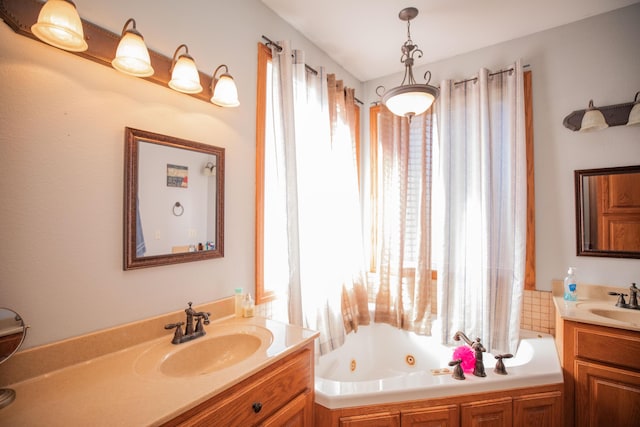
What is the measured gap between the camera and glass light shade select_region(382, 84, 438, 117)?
5.34 feet

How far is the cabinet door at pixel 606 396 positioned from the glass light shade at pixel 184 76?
2547mm

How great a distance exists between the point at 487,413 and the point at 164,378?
159 cm

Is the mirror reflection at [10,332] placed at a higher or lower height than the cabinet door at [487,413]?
higher

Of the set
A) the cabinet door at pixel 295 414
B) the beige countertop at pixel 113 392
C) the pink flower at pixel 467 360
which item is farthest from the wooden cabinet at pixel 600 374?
the beige countertop at pixel 113 392

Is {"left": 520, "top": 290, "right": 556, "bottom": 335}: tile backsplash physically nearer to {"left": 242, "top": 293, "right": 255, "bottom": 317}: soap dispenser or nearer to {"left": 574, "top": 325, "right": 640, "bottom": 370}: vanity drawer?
{"left": 574, "top": 325, "right": 640, "bottom": 370}: vanity drawer

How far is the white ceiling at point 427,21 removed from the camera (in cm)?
186

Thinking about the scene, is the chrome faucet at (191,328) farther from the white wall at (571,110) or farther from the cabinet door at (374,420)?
the white wall at (571,110)

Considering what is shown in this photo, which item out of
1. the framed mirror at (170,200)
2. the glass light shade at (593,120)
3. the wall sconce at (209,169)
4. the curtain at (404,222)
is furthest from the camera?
the curtain at (404,222)

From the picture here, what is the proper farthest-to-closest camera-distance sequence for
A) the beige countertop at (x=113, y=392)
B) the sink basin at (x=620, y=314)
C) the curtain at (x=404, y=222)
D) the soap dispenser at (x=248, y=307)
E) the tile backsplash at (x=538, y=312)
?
the curtain at (x=404, y=222) → the tile backsplash at (x=538, y=312) → the sink basin at (x=620, y=314) → the soap dispenser at (x=248, y=307) → the beige countertop at (x=113, y=392)

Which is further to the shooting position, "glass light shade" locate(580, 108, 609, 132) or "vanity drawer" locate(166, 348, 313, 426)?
"glass light shade" locate(580, 108, 609, 132)

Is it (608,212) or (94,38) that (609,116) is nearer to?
(608,212)

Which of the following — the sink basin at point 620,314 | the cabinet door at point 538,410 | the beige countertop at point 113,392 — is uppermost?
the beige countertop at point 113,392

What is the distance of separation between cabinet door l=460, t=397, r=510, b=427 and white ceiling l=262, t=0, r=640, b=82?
2.38 metres

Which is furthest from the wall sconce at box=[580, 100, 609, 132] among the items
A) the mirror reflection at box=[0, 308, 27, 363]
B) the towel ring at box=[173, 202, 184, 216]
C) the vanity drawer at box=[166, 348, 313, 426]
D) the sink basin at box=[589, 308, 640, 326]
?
the mirror reflection at box=[0, 308, 27, 363]
